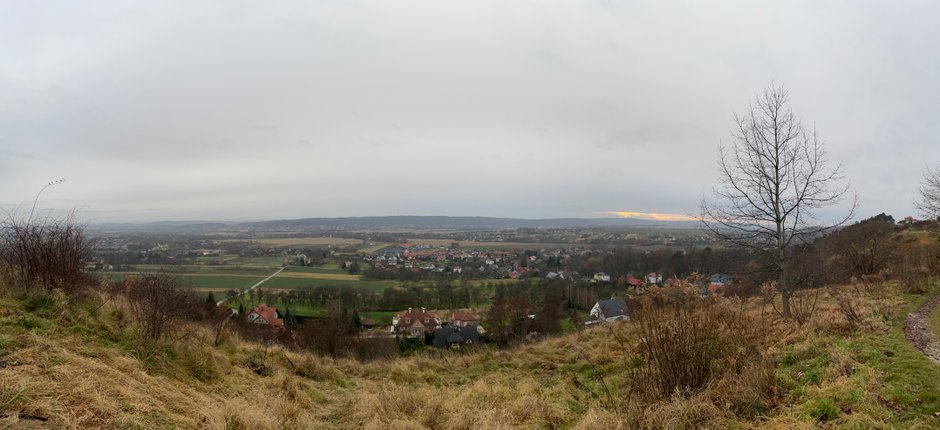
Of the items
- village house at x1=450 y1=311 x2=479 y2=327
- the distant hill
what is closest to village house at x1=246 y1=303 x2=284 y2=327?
village house at x1=450 y1=311 x2=479 y2=327

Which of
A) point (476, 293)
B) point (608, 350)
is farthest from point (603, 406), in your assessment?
point (476, 293)

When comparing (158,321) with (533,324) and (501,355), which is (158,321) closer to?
(501,355)

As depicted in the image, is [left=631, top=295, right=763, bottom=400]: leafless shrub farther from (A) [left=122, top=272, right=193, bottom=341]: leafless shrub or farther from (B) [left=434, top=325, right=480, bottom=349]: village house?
(B) [left=434, top=325, right=480, bottom=349]: village house

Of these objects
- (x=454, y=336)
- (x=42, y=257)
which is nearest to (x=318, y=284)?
(x=454, y=336)

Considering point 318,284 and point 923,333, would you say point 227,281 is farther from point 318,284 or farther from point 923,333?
point 923,333

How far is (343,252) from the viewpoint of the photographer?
64875mm

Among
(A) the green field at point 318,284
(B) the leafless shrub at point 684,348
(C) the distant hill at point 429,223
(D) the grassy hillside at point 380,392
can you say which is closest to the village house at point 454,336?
(D) the grassy hillside at point 380,392

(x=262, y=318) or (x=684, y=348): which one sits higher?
Result: (x=684, y=348)

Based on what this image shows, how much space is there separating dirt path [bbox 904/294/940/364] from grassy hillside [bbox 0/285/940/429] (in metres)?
0.23

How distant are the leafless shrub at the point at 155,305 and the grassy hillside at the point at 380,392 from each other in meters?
0.22

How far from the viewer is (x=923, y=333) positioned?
25.4 ft

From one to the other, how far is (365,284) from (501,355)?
3180 cm

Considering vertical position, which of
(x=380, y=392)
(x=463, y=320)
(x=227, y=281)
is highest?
(x=380, y=392)

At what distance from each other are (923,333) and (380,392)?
32.4 ft
